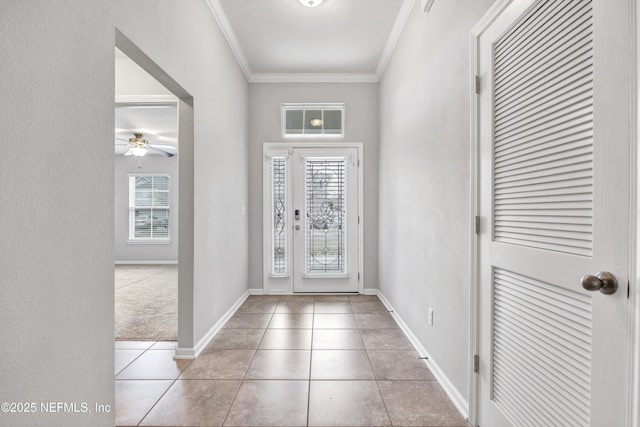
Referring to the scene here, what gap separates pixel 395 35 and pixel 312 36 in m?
0.83

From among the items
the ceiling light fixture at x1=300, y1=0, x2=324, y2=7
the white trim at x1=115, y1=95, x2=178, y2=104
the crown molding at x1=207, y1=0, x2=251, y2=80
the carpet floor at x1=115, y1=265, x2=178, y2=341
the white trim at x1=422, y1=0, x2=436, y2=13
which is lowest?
the carpet floor at x1=115, y1=265, x2=178, y2=341

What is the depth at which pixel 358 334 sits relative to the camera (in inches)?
116

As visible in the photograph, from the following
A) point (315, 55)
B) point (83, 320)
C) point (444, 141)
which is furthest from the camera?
point (315, 55)

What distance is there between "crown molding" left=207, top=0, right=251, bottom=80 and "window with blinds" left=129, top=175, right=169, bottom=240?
436cm

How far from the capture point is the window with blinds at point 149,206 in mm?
7332

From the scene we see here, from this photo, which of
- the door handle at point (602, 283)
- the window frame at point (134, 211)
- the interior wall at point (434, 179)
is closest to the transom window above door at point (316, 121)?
the interior wall at point (434, 179)

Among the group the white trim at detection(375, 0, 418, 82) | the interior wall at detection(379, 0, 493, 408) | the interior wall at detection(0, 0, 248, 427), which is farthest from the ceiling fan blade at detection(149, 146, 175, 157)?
the interior wall at detection(0, 0, 248, 427)

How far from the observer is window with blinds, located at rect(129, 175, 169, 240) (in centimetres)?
733

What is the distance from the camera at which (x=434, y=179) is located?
7.52ft

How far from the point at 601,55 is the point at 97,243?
1.89 metres

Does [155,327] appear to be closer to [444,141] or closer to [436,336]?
[436,336]

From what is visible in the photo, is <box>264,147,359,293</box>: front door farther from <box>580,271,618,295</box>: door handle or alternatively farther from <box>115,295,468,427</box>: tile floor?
<box>580,271,618,295</box>: door handle

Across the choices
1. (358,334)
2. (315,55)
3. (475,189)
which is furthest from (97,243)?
(315,55)

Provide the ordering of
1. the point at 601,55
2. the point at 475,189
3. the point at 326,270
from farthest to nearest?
the point at 326,270, the point at 475,189, the point at 601,55
